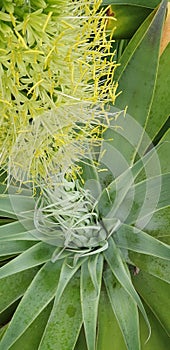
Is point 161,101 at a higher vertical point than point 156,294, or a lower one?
higher

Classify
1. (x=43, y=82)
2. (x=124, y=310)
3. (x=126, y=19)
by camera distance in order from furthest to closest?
(x=126, y=19)
(x=124, y=310)
(x=43, y=82)

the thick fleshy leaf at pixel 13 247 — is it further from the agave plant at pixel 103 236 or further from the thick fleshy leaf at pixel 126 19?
the thick fleshy leaf at pixel 126 19

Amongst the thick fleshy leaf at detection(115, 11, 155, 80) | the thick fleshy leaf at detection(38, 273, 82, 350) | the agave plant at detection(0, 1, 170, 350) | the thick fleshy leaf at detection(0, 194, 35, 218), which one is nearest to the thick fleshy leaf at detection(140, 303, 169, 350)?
the agave plant at detection(0, 1, 170, 350)

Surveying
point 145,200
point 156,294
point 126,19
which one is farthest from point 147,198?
point 126,19

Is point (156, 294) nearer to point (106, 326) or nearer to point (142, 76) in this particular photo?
point (106, 326)

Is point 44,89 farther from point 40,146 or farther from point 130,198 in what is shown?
point 130,198

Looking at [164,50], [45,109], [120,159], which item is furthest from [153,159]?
[45,109]

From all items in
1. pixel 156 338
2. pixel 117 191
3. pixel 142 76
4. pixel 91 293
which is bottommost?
pixel 156 338

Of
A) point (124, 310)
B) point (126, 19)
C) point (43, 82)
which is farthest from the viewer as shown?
point (126, 19)
